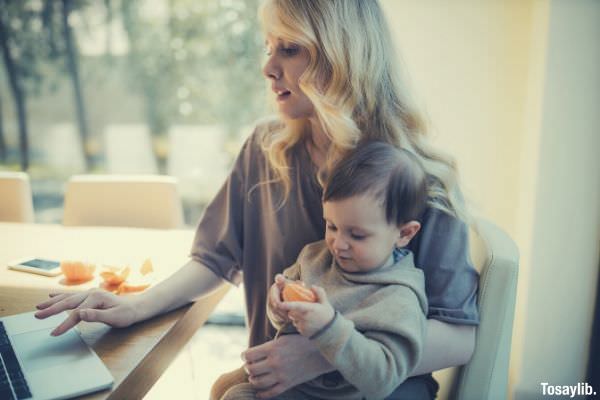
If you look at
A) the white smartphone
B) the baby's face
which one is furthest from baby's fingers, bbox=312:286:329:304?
the white smartphone

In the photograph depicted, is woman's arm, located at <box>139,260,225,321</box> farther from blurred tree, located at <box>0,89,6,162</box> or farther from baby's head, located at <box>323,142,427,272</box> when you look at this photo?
blurred tree, located at <box>0,89,6,162</box>

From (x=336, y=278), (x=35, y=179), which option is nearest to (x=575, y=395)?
(x=336, y=278)

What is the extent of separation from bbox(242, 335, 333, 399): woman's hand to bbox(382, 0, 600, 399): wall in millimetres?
1008

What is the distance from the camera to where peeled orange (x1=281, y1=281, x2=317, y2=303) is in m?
0.83

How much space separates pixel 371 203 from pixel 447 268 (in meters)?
0.22

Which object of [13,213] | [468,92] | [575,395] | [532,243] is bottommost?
[575,395]

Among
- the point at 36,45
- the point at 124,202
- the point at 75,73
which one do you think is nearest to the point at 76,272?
the point at 124,202

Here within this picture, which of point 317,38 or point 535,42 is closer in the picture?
point 317,38

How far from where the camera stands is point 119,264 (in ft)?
4.70

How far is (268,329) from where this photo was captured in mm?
1263

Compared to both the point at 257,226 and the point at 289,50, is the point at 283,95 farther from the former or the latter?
the point at 257,226

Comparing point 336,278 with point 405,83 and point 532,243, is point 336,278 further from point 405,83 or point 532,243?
point 532,243

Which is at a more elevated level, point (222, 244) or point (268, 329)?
point (222, 244)

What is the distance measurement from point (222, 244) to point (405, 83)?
0.60 metres
